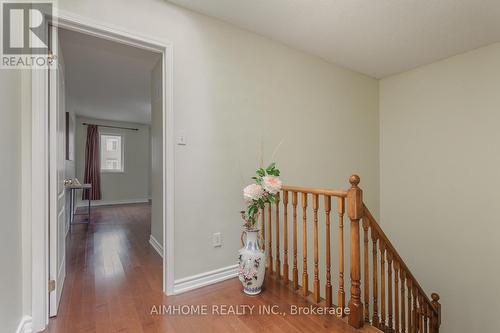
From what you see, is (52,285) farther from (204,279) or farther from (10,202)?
(204,279)

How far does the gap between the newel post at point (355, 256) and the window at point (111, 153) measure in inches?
269

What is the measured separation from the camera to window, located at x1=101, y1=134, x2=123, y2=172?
6719 mm

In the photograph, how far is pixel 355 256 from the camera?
164cm

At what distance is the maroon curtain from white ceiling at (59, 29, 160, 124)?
63 cm

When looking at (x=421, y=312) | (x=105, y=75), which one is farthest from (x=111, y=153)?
(x=421, y=312)

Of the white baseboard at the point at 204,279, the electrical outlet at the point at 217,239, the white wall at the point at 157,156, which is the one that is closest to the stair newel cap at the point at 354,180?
the electrical outlet at the point at 217,239

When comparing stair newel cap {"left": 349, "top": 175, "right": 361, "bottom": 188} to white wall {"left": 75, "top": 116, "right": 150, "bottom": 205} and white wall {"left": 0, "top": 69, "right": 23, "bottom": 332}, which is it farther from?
white wall {"left": 75, "top": 116, "right": 150, "bottom": 205}

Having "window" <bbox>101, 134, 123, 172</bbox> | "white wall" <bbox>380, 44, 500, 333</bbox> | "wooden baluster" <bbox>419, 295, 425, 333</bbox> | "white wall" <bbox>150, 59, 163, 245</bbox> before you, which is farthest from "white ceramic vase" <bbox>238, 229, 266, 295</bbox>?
"window" <bbox>101, 134, 123, 172</bbox>

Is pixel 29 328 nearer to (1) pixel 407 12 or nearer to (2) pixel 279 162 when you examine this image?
(2) pixel 279 162

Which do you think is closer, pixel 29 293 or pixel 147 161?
pixel 29 293

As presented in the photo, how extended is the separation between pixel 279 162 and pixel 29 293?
2.20 meters

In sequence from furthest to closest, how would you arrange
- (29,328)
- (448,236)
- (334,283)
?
(334,283)
(448,236)
(29,328)

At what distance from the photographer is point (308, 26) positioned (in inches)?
91.8

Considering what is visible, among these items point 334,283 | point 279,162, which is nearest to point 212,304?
point 279,162
